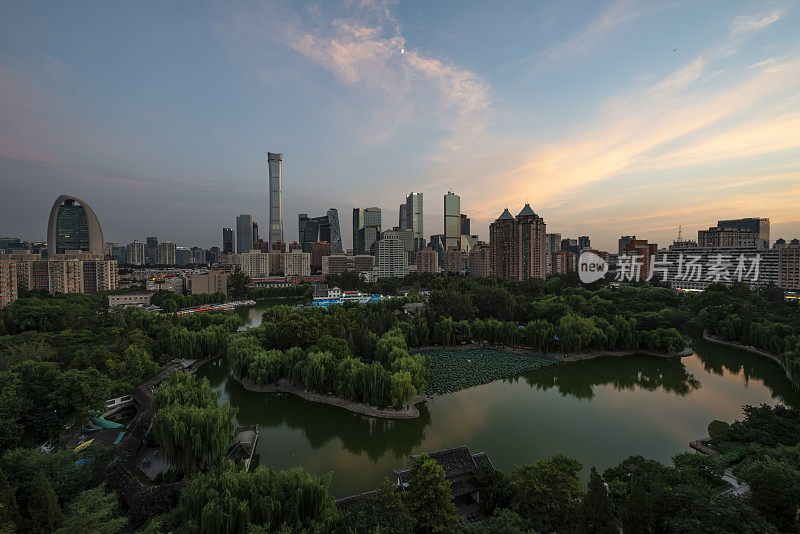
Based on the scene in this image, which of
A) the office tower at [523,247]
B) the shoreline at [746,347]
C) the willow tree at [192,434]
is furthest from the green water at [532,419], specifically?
the office tower at [523,247]

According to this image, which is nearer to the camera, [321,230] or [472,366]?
[472,366]

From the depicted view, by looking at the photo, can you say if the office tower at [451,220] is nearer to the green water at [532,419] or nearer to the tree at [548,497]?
the green water at [532,419]

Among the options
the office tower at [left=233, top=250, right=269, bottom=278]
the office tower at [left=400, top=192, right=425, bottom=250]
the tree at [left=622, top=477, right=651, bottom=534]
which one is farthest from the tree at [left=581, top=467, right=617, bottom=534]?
the office tower at [left=400, top=192, right=425, bottom=250]

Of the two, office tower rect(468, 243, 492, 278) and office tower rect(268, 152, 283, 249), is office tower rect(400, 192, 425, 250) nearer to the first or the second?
office tower rect(268, 152, 283, 249)

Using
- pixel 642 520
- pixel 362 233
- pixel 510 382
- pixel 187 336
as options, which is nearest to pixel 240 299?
pixel 187 336

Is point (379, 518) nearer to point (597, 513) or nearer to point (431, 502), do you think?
point (431, 502)

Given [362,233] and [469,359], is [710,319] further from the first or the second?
[362,233]

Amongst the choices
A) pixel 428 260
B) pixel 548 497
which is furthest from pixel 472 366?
pixel 428 260
